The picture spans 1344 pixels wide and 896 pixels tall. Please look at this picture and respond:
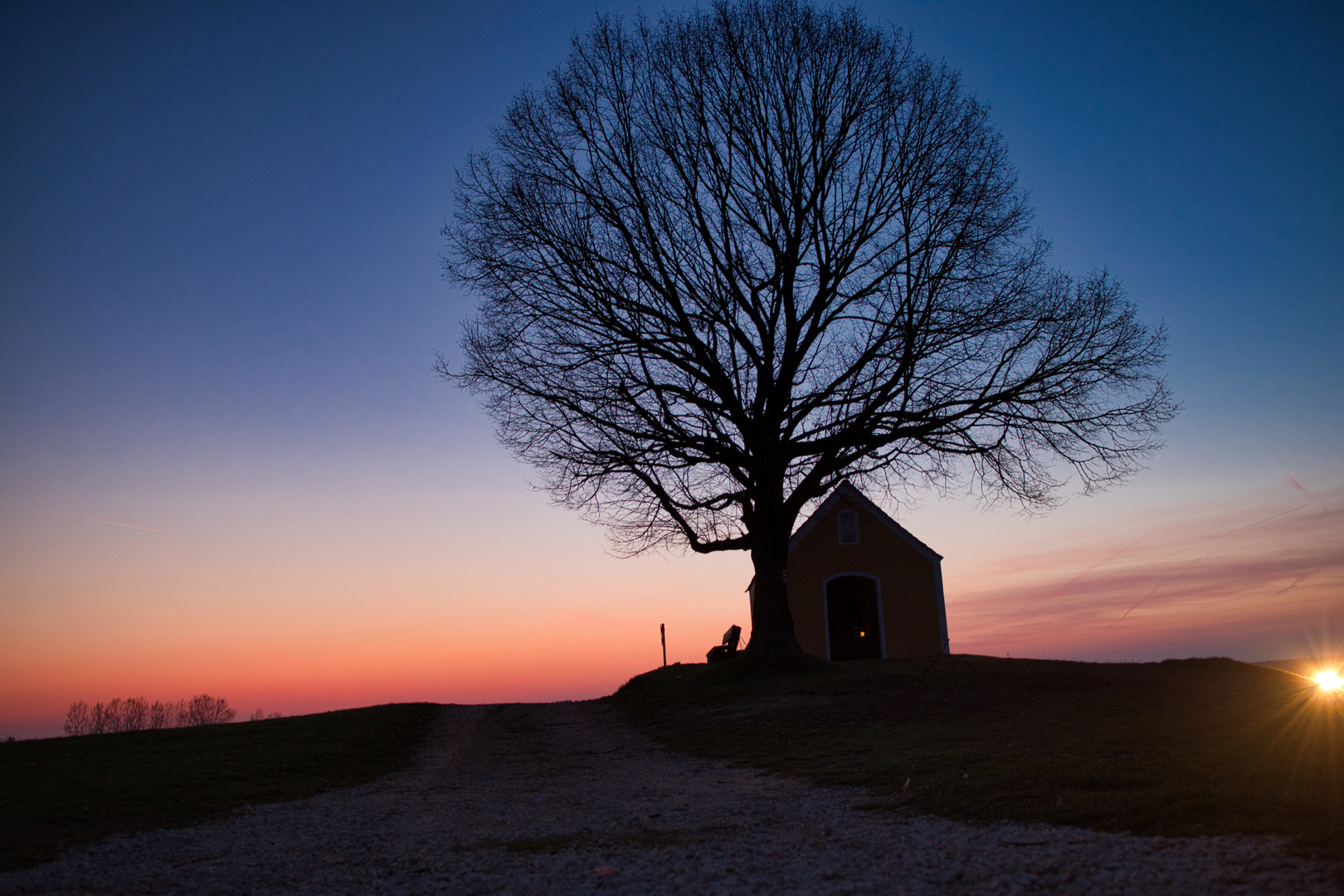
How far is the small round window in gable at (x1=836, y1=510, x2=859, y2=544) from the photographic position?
3045 centimetres

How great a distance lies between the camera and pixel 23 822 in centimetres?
815

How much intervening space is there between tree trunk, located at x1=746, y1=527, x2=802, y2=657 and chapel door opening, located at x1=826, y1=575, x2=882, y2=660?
1112 centimetres

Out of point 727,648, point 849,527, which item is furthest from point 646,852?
point 849,527

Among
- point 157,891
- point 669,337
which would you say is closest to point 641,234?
point 669,337

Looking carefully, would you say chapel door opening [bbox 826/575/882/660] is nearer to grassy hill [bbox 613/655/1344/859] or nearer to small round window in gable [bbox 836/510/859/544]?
small round window in gable [bbox 836/510/859/544]

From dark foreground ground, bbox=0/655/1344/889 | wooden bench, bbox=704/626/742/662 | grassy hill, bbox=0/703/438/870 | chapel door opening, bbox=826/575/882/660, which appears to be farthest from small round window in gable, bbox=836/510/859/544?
grassy hill, bbox=0/703/438/870

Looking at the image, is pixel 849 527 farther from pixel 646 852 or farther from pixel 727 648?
pixel 646 852

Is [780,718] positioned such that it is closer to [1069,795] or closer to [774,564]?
[774,564]

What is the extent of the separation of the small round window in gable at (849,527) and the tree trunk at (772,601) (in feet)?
36.8

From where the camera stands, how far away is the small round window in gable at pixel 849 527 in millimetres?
30453

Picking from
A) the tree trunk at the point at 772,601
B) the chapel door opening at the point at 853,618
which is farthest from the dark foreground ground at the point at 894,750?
the chapel door opening at the point at 853,618

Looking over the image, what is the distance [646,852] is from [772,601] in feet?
44.7

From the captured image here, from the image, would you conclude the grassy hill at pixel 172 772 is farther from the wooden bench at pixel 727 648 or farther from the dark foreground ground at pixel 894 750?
the wooden bench at pixel 727 648

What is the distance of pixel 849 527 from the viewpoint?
100 feet
